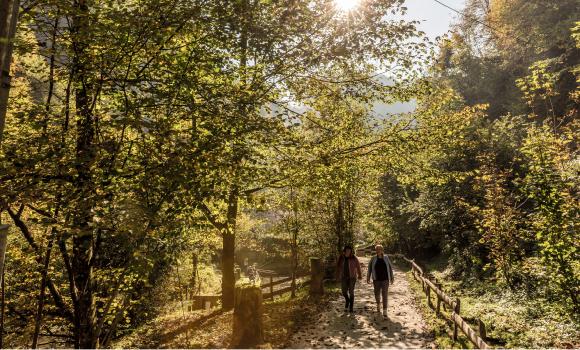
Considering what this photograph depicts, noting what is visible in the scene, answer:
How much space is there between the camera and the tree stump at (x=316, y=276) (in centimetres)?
1530

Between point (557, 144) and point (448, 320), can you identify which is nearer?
point (557, 144)

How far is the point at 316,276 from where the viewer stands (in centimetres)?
1538

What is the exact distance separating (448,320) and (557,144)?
Answer: 209 inches

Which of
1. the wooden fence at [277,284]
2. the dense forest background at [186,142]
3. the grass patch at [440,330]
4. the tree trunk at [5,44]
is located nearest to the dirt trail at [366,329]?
the grass patch at [440,330]

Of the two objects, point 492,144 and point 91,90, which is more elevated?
point 492,144

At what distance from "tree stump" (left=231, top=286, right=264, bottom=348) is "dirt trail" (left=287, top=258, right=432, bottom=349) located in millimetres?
982

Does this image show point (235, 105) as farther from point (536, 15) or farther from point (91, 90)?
point (536, 15)

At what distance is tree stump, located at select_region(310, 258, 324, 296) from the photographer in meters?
15.3

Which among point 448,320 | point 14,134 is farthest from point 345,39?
point 448,320

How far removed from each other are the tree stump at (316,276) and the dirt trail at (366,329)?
2025mm

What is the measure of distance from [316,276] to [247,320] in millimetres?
6817

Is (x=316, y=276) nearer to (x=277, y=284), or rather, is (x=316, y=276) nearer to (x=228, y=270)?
(x=228, y=270)

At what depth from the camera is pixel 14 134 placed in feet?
19.9

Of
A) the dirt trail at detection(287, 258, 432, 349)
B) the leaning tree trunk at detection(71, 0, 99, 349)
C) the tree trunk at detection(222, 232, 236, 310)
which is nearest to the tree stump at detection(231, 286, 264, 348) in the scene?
the dirt trail at detection(287, 258, 432, 349)
